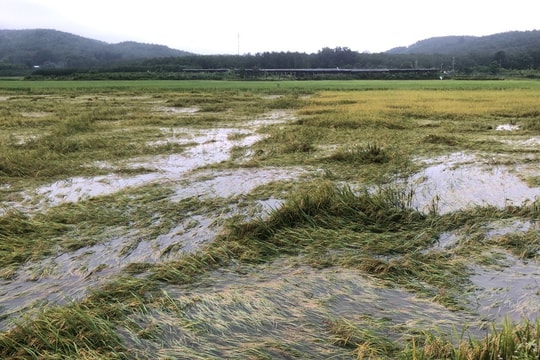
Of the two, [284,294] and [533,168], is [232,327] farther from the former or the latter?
[533,168]

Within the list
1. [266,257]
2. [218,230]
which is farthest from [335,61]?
[266,257]

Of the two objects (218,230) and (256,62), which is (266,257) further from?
(256,62)

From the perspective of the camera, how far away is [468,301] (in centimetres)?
385

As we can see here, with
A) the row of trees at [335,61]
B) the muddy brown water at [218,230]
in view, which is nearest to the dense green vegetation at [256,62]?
the row of trees at [335,61]

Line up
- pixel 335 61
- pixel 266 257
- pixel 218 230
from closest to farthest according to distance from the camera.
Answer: pixel 266 257, pixel 218 230, pixel 335 61

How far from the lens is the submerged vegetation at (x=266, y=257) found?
3254 millimetres

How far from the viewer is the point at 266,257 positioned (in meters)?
4.97

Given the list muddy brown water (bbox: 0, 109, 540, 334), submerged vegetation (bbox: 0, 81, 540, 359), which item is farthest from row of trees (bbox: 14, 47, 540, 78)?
submerged vegetation (bbox: 0, 81, 540, 359)

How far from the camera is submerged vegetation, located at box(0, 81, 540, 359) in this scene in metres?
3.25

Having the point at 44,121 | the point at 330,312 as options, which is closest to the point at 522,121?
the point at 330,312

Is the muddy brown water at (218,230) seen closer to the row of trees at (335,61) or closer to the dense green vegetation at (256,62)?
the dense green vegetation at (256,62)

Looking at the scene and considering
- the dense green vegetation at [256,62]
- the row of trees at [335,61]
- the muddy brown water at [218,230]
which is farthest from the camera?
the row of trees at [335,61]

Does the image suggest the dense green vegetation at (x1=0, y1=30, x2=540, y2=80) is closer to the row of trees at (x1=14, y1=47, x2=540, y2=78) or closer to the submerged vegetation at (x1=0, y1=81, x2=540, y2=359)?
the row of trees at (x1=14, y1=47, x2=540, y2=78)

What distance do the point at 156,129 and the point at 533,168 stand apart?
13212 millimetres
